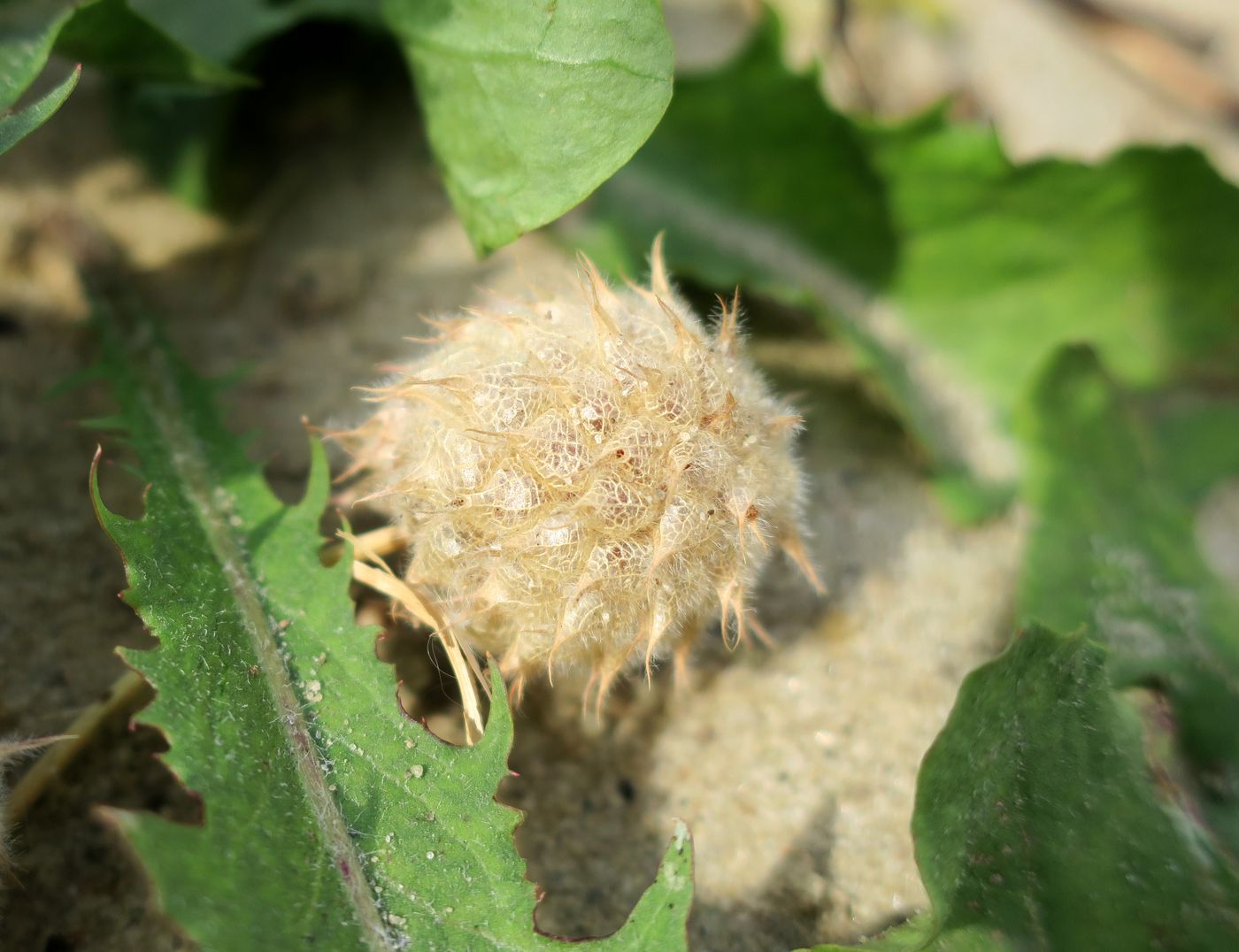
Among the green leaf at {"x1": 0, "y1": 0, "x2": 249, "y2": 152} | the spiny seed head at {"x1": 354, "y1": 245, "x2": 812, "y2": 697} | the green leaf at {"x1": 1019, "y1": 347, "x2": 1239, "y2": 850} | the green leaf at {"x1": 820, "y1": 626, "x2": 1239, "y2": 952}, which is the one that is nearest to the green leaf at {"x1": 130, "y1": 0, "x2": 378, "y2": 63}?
the green leaf at {"x1": 0, "y1": 0, "x2": 249, "y2": 152}

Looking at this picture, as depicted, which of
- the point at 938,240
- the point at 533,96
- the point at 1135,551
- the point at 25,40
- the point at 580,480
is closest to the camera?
the point at 580,480

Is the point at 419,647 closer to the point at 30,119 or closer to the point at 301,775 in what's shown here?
the point at 301,775

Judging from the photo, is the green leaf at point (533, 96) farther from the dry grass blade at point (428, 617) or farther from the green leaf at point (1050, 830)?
the green leaf at point (1050, 830)

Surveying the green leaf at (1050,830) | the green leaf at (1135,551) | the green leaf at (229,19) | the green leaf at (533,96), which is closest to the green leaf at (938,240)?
the green leaf at (1135,551)

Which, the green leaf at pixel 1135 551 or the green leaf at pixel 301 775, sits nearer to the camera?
the green leaf at pixel 301 775

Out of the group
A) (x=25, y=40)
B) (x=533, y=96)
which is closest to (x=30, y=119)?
(x=25, y=40)

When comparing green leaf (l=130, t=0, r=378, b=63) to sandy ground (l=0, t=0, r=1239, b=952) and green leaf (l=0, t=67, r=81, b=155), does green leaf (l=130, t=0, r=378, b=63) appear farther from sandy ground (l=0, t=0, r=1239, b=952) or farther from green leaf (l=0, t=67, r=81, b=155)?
green leaf (l=0, t=67, r=81, b=155)

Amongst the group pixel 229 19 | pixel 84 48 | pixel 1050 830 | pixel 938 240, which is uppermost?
pixel 84 48
